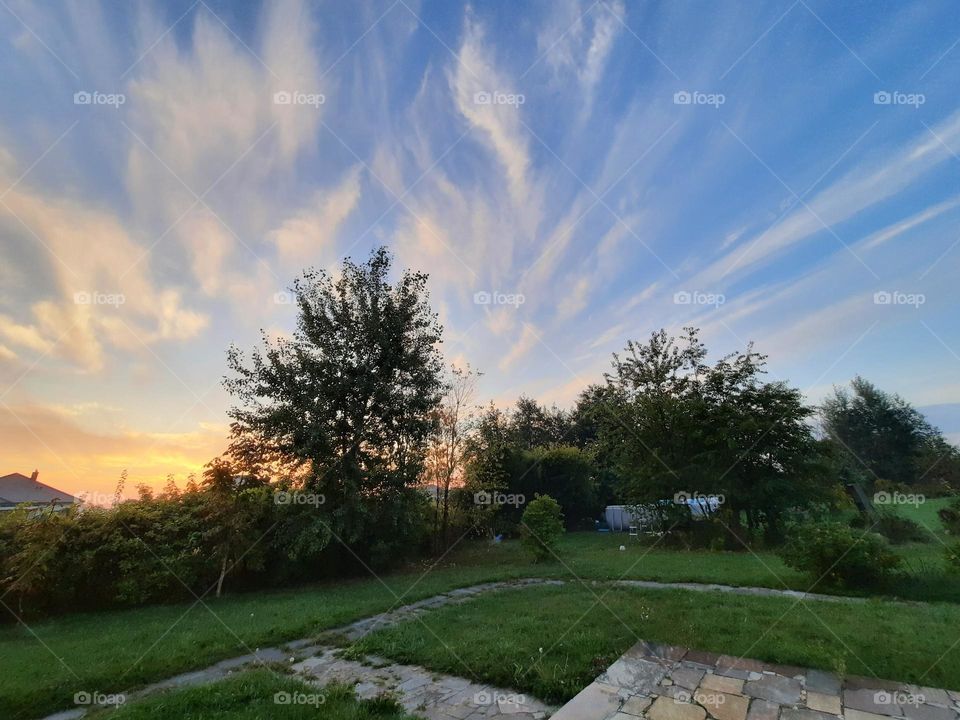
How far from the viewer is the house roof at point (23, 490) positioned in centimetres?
1752

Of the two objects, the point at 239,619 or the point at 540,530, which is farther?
the point at 540,530

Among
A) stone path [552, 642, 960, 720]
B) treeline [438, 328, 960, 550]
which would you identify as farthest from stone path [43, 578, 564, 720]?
treeline [438, 328, 960, 550]

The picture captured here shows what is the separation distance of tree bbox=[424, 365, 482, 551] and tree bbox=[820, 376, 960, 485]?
73.7 ft

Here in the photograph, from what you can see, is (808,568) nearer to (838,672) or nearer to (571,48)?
(838,672)

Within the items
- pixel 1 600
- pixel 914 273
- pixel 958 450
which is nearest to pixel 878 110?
pixel 914 273

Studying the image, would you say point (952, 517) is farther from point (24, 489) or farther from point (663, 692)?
point (24, 489)

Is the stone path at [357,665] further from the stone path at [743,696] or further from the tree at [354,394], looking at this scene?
the tree at [354,394]

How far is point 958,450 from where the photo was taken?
17.8 metres

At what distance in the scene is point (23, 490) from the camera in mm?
18328

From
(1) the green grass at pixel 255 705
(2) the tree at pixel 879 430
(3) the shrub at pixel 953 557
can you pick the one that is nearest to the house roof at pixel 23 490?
(1) the green grass at pixel 255 705

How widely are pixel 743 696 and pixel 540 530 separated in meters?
8.65

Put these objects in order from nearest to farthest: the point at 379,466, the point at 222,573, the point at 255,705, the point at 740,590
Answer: the point at 255,705 < the point at 740,590 < the point at 222,573 < the point at 379,466

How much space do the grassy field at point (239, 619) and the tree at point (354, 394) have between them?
2216mm

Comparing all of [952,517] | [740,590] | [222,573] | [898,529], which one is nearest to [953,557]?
[740,590]
